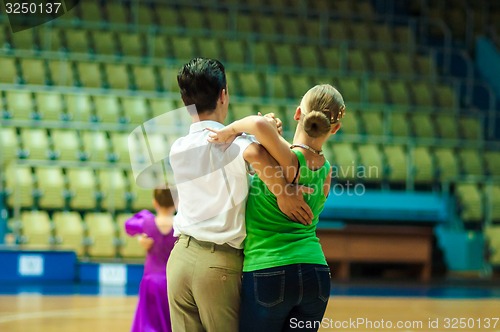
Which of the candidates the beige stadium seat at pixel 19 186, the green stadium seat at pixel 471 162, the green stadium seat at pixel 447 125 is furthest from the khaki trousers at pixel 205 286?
the green stadium seat at pixel 447 125

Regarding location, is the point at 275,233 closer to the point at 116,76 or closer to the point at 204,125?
the point at 204,125

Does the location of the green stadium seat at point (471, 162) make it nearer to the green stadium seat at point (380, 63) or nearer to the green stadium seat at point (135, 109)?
the green stadium seat at point (380, 63)

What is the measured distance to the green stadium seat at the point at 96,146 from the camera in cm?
846

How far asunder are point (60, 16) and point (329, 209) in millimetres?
4501

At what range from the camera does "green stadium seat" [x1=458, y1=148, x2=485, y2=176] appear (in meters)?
9.86

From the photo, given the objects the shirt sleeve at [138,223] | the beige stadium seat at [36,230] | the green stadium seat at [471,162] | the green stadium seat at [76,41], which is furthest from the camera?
the green stadium seat at [471,162]

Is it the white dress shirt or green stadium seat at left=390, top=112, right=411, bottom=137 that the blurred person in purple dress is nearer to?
the white dress shirt

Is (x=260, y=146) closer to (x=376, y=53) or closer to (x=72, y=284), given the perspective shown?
(x=72, y=284)

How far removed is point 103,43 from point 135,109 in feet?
4.82

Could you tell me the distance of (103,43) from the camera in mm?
9977

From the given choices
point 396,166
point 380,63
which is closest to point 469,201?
point 396,166

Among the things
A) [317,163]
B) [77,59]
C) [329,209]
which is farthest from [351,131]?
[317,163]

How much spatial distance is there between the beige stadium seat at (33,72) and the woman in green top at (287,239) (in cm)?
766

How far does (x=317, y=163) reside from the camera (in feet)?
6.68
